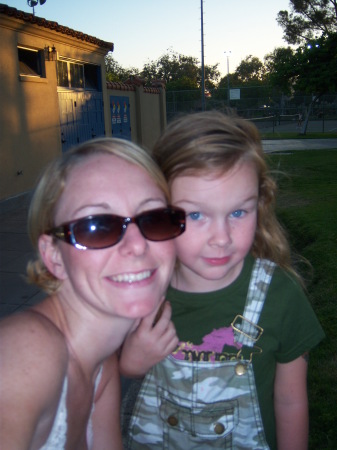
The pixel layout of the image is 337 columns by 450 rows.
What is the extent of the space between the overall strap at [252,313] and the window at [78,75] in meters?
11.1

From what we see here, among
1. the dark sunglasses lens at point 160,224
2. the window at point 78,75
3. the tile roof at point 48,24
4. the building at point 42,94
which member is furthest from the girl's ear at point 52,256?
the window at point 78,75

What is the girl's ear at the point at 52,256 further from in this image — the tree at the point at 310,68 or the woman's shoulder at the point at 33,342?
the tree at the point at 310,68

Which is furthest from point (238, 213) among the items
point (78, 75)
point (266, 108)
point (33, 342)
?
point (266, 108)

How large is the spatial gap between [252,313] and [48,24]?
1038cm

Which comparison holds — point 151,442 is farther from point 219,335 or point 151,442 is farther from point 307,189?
point 307,189

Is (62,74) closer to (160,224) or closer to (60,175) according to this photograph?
(60,175)

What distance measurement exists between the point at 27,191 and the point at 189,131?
29.5ft

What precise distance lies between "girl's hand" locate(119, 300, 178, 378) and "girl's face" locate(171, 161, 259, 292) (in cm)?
22

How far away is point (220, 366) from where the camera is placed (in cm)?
161

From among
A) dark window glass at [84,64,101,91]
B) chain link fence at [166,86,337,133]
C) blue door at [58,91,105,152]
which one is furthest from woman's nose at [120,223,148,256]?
chain link fence at [166,86,337,133]

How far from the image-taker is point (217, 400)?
1.60m

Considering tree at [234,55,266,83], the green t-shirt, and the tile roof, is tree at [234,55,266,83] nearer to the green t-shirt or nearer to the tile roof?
the tile roof

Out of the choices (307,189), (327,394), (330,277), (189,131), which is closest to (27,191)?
(307,189)

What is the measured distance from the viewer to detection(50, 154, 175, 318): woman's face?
132 cm
